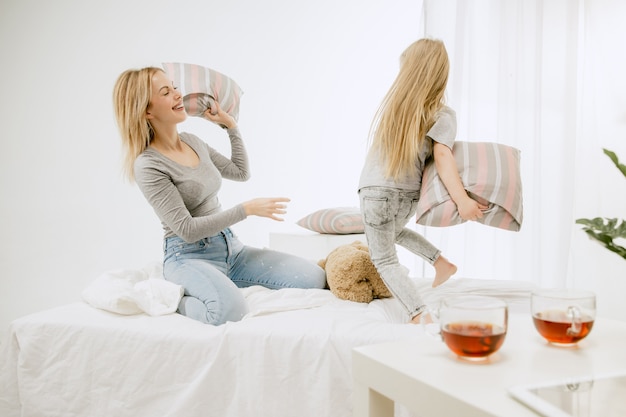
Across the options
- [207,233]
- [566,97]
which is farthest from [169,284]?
[566,97]

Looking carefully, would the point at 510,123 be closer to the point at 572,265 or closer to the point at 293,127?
the point at 572,265

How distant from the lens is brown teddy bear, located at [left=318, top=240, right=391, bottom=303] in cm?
172

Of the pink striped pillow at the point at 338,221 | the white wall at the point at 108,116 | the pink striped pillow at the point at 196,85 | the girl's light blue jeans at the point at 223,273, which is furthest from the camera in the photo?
the white wall at the point at 108,116

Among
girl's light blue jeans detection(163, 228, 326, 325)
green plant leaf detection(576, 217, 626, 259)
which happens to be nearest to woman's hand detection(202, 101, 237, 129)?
girl's light blue jeans detection(163, 228, 326, 325)

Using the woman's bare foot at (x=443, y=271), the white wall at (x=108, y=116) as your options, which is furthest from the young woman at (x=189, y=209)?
the white wall at (x=108, y=116)

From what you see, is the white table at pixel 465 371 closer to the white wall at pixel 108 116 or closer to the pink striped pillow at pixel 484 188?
the pink striped pillow at pixel 484 188

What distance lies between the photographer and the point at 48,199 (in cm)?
292

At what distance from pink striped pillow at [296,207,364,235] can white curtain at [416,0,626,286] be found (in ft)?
2.26

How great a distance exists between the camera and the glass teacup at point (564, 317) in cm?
71

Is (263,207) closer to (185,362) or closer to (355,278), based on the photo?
(355,278)

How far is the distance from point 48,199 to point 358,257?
1.97 metres

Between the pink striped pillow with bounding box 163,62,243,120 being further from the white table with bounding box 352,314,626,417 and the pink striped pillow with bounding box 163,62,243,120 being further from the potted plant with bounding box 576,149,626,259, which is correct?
the potted plant with bounding box 576,149,626,259

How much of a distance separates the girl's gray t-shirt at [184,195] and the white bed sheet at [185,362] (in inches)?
13.2

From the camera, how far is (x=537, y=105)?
275 cm
